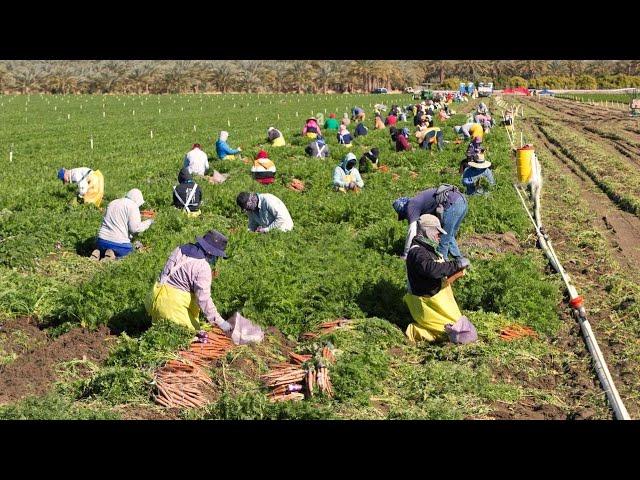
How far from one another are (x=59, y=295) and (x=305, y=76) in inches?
3840

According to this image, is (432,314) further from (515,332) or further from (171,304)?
(171,304)

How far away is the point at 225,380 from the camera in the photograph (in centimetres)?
676

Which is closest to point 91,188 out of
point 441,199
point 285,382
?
point 441,199

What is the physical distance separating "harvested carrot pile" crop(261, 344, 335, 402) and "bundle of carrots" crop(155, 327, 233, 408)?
0.61 meters

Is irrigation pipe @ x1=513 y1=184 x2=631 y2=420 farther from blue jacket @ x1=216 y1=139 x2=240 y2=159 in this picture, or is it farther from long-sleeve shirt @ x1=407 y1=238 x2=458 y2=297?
blue jacket @ x1=216 y1=139 x2=240 y2=159

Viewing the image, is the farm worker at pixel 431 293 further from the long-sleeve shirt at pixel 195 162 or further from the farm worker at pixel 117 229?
the long-sleeve shirt at pixel 195 162

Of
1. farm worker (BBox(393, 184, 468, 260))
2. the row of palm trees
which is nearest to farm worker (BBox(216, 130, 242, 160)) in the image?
farm worker (BBox(393, 184, 468, 260))

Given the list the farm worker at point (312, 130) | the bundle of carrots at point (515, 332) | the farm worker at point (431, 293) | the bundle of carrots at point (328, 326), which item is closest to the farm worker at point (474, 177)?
→ the bundle of carrots at point (515, 332)

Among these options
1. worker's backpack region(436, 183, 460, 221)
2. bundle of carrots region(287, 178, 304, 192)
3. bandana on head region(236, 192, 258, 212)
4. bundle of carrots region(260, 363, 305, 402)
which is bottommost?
bundle of carrots region(260, 363, 305, 402)

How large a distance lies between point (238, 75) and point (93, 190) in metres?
95.4

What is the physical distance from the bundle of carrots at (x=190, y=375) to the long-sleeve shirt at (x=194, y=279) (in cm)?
30

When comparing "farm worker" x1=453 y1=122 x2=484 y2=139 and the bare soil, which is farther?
"farm worker" x1=453 y1=122 x2=484 y2=139

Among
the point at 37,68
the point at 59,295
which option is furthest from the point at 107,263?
the point at 37,68

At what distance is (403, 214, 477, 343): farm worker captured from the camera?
7508mm
